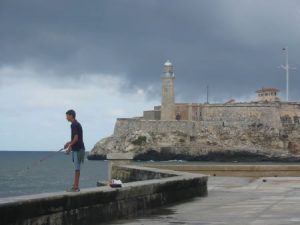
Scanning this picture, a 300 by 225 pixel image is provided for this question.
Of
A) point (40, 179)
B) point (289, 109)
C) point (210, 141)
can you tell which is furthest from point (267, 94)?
point (40, 179)

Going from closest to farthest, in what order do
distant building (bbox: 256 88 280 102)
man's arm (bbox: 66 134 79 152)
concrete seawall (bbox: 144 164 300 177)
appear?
man's arm (bbox: 66 134 79 152)
concrete seawall (bbox: 144 164 300 177)
distant building (bbox: 256 88 280 102)

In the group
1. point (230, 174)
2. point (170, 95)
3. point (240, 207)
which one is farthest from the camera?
point (170, 95)

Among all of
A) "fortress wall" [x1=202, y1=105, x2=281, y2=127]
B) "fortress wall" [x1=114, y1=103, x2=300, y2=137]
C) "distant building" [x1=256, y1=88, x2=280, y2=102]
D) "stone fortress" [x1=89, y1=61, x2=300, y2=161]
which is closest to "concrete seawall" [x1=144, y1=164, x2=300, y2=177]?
"stone fortress" [x1=89, y1=61, x2=300, y2=161]

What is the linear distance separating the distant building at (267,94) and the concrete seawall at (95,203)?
119454 millimetres

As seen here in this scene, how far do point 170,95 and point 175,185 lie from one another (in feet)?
334

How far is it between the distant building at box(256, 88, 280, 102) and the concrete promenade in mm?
117132

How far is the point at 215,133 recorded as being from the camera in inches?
4599

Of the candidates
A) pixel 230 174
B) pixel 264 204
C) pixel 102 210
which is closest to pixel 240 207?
pixel 264 204

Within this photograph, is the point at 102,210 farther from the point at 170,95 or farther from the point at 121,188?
the point at 170,95

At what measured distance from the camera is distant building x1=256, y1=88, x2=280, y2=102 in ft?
426

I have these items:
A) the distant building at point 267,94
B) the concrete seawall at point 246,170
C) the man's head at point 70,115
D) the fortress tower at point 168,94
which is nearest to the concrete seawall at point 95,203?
the man's head at point 70,115

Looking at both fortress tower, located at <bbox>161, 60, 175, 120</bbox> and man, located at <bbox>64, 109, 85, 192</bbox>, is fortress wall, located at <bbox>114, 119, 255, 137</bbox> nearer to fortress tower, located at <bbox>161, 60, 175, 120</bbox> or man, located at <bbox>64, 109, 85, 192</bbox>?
fortress tower, located at <bbox>161, 60, 175, 120</bbox>

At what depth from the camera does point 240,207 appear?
10.1 meters

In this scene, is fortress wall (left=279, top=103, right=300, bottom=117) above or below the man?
above
